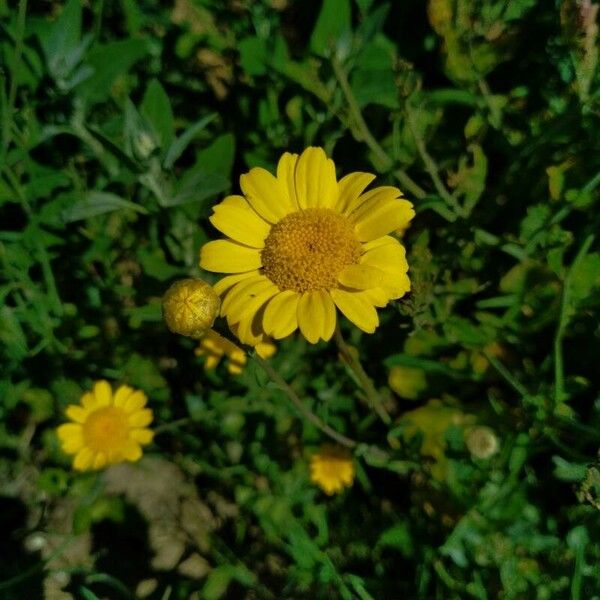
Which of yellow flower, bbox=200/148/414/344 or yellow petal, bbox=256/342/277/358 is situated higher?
yellow flower, bbox=200/148/414/344

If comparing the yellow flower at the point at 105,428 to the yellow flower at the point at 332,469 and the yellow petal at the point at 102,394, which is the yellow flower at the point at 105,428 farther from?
the yellow flower at the point at 332,469

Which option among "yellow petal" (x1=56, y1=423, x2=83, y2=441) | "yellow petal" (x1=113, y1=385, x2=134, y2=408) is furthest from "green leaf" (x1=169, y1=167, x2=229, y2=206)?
"yellow petal" (x1=56, y1=423, x2=83, y2=441)

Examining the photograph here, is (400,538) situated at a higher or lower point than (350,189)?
lower

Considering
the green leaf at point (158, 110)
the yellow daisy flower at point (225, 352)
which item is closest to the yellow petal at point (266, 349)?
the yellow daisy flower at point (225, 352)

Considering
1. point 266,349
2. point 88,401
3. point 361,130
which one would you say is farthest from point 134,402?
point 361,130

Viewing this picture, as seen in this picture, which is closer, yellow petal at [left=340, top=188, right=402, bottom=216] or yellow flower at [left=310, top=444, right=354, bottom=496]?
yellow petal at [left=340, top=188, right=402, bottom=216]

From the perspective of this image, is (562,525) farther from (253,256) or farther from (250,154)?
(250,154)

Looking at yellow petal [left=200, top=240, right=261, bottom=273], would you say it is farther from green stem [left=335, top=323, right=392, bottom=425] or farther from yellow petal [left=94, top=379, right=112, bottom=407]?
yellow petal [left=94, top=379, right=112, bottom=407]

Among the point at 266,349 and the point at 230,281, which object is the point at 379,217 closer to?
the point at 230,281
